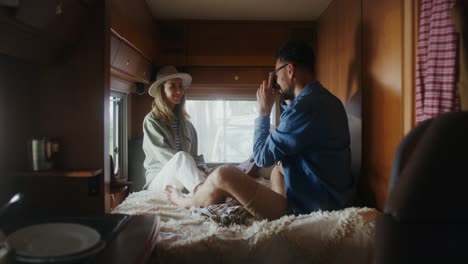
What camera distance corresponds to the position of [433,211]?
502mm

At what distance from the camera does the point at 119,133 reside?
2.69 m

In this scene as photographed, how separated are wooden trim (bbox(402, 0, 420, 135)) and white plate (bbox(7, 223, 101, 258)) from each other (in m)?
1.13

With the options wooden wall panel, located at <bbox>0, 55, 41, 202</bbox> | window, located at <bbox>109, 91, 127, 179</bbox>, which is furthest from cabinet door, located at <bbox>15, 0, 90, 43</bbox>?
window, located at <bbox>109, 91, 127, 179</bbox>

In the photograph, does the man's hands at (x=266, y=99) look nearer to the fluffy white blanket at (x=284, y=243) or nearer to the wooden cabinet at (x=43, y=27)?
the fluffy white blanket at (x=284, y=243)

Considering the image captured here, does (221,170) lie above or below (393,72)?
below

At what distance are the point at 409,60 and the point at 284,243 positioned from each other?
2.68ft

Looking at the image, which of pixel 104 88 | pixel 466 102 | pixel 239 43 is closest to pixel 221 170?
pixel 104 88

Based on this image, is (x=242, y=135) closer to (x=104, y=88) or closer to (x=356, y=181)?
(x=356, y=181)

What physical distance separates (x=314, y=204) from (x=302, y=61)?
2.36 ft

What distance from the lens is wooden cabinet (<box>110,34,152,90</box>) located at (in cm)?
191

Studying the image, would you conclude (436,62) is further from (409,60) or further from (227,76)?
(227,76)

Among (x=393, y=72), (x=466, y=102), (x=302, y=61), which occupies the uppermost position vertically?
(x=302, y=61)

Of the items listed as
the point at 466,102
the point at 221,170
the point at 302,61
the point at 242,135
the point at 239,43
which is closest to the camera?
the point at 466,102

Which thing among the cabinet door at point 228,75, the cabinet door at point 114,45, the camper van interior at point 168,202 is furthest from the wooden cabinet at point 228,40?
the cabinet door at point 114,45
